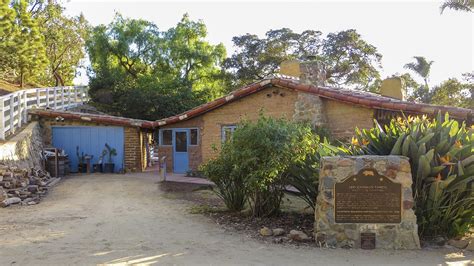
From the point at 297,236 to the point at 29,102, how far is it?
54.2 feet

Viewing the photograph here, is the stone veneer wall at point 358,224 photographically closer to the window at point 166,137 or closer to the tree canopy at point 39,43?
the window at point 166,137

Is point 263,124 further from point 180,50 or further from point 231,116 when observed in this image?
point 180,50

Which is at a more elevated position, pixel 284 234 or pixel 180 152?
pixel 180 152

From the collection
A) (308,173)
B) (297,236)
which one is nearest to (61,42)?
(308,173)

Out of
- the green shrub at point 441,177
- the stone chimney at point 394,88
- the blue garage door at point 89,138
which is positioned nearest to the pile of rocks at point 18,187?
the blue garage door at point 89,138

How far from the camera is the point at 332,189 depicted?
234 inches

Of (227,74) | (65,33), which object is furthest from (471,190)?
(65,33)

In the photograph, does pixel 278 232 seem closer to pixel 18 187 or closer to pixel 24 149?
pixel 18 187

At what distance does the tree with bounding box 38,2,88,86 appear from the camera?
29875 mm

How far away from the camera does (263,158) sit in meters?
7.12

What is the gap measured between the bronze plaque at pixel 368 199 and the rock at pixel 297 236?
564 millimetres

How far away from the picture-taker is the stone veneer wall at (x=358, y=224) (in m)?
5.75

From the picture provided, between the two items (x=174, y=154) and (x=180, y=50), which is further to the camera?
(x=180, y=50)

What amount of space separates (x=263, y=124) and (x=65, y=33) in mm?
28563
